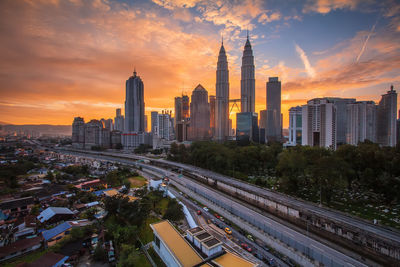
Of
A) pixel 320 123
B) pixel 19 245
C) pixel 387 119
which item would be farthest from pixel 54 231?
pixel 387 119

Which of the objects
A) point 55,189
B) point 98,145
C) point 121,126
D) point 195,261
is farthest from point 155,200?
point 121,126

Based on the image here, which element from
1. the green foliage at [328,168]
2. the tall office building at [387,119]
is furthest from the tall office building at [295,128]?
the green foliage at [328,168]

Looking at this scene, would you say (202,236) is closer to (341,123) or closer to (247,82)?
(341,123)

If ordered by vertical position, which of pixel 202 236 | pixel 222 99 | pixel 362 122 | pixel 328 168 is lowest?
pixel 202 236

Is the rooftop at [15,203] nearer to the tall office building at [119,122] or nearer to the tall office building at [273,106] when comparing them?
the tall office building at [273,106]

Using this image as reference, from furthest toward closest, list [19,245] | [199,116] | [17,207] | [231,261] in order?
1. [199,116]
2. [17,207]
3. [19,245]
4. [231,261]

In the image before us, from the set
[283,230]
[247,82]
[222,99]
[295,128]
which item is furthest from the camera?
[247,82]

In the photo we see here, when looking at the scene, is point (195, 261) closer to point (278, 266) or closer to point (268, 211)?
point (278, 266)

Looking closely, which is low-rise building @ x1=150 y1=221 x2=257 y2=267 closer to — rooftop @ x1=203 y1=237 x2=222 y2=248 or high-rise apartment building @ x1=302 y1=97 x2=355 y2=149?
rooftop @ x1=203 y1=237 x2=222 y2=248
